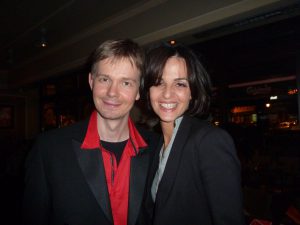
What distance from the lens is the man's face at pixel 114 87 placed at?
5.22 feet

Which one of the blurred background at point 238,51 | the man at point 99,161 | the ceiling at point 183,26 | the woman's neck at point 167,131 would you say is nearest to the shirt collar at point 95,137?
the man at point 99,161

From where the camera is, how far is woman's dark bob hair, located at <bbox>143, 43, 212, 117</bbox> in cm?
158

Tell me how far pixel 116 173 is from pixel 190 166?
0.50 m

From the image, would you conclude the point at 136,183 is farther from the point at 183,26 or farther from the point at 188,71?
the point at 183,26

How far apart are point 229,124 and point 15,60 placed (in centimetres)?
650

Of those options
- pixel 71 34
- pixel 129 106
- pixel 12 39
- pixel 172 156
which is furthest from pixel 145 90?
pixel 12 39

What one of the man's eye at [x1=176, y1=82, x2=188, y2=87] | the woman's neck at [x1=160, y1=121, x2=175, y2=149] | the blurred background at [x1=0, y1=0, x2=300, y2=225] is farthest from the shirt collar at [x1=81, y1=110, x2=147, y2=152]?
the man's eye at [x1=176, y1=82, x2=188, y2=87]

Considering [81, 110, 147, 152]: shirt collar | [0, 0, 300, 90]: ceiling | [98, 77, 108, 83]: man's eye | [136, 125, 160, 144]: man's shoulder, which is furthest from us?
[0, 0, 300, 90]: ceiling

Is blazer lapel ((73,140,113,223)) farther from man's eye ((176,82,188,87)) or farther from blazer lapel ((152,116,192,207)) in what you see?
man's eye ((176,82,188,87))

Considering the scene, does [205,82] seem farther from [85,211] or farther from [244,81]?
[244,81]

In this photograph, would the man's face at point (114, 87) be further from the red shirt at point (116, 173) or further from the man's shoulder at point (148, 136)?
the man's shoulder at point (148, 136)

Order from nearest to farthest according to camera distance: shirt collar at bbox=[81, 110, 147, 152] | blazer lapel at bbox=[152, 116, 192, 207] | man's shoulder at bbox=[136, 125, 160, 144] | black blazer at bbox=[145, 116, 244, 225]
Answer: black blazer at bbox=[145, 116, 244, 225]
blazer lapel at bbox=[152, 116, 192, 207]
shirt collar at bbox=[81, 110, 147, 152]
man's shoulder at bbox=[136, 125, 160, 144]

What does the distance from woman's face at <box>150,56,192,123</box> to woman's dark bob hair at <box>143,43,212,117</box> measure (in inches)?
1.0

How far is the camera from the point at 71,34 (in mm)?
5414
